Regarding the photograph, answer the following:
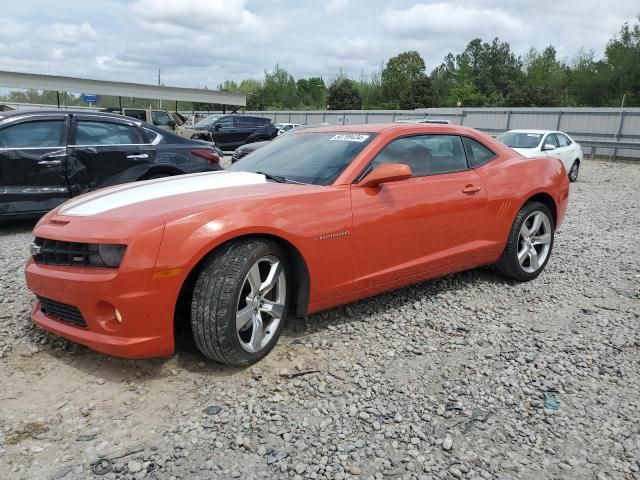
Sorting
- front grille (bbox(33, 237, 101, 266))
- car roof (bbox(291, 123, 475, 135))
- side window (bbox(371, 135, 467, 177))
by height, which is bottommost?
front grille (bbox(33, 237, 101, 266))

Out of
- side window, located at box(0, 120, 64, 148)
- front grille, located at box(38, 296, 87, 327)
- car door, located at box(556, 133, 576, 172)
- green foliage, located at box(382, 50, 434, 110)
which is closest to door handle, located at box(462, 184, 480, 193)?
front grille, located at box(38, 296, 87, 327)

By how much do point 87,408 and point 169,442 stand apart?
533mm

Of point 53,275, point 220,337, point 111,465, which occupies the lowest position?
point 111,465

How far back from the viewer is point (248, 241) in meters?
Result: 2.95

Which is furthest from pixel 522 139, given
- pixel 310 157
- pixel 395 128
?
pixel 310 157

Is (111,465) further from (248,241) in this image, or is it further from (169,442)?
(248,241)

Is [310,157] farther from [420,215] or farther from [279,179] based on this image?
[420,215]

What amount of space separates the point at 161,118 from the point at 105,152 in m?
16.0

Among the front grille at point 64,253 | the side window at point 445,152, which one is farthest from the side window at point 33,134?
the side window at point 445,152

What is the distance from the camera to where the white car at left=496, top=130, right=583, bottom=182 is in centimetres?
1250

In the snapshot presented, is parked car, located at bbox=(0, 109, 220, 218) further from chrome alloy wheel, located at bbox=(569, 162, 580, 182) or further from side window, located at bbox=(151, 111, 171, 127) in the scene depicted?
side window, located at bbox=(151, 111, 171, 127)

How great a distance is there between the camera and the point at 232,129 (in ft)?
70.1

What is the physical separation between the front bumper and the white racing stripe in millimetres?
326

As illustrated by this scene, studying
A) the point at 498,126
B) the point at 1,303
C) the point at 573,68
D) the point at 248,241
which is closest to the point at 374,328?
the point at 248,241
